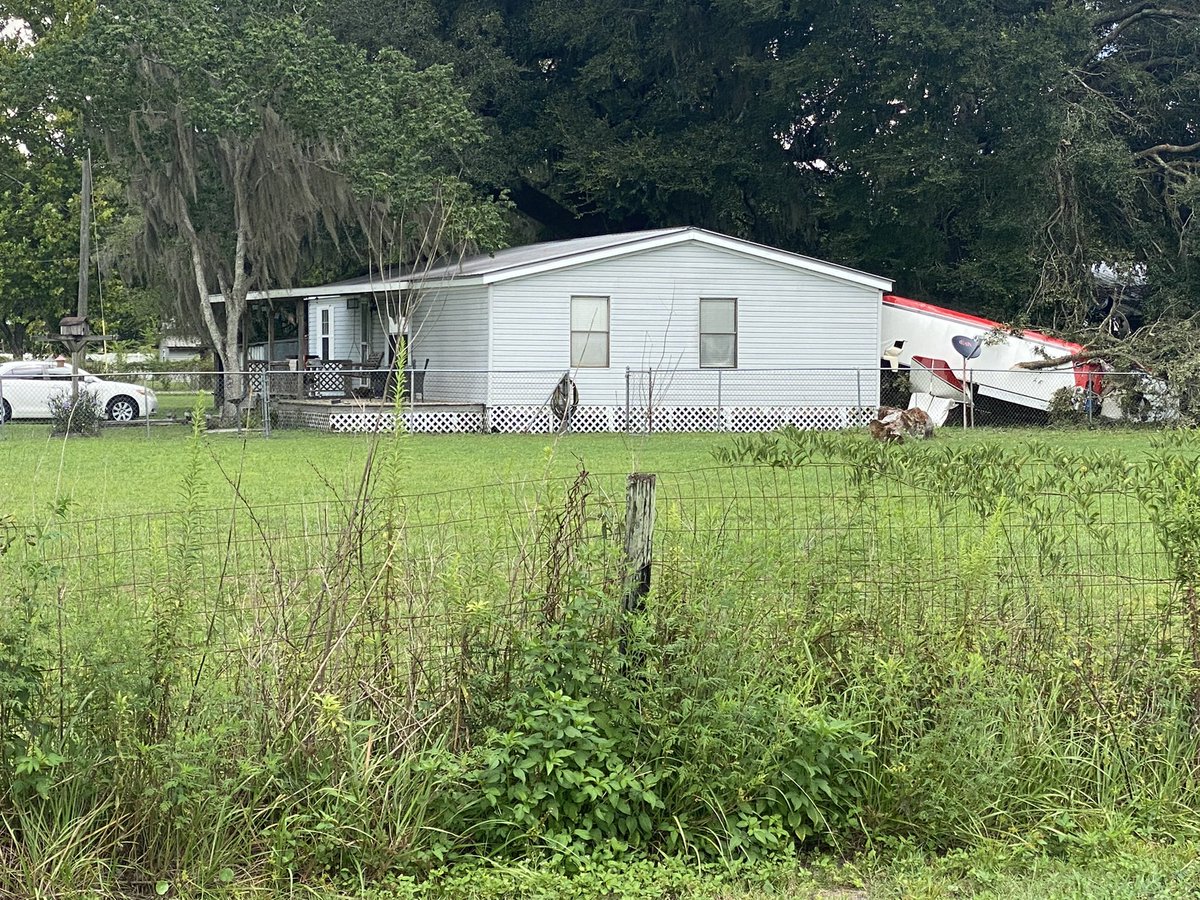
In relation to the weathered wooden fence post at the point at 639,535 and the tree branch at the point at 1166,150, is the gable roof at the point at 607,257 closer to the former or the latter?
the tree branch at the point at 1166,150

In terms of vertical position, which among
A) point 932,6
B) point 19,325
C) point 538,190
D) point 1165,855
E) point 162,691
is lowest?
point 1165,855

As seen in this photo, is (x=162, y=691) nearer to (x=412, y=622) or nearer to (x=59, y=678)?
(x=59, y=678)

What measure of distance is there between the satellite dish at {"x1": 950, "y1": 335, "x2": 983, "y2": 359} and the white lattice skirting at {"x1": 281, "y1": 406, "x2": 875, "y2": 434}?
2.16 meters

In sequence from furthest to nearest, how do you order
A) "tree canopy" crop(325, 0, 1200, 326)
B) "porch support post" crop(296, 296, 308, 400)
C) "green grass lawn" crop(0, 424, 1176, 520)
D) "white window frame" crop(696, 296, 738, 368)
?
"tree canopy" crop(325, 0, 1200, 326) → "porch support post" crop(296, 296, 308, 400) → "white window frame" crop(696, 296, 738, 368) → "green grass lawn" crop(0, 424, 1176, 520)

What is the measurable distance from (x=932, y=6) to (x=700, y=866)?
2995 cm

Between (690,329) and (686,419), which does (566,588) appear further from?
(690,329)

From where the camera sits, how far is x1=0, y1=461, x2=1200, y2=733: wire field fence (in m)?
4.38

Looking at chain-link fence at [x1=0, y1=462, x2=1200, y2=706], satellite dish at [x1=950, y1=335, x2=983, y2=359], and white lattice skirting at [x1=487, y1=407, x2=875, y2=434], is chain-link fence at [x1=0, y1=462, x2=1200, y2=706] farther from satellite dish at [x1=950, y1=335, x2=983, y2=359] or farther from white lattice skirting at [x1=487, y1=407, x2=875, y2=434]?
satellite dish at [x1=950, y1=335, x2=983, y2=359]

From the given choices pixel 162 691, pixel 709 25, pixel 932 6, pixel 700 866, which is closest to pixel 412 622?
pixel 162 691

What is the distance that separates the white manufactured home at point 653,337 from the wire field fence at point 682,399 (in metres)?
0.04

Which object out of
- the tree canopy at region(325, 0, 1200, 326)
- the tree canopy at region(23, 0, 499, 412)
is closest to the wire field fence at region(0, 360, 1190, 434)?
the tree canopy at region(23, 0, 499, 412)

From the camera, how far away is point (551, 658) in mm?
4527

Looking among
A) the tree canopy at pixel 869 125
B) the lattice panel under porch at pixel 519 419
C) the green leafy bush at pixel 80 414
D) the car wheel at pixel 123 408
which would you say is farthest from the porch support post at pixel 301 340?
the tree canopy at pixel 869 125

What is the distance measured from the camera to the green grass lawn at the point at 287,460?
43.2ft
